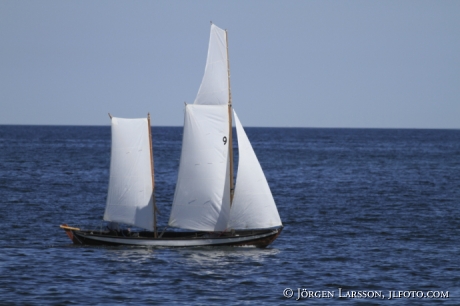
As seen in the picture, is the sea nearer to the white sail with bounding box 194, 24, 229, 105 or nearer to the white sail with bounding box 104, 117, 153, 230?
the white sail with bounding box 104, 117, 153, 230

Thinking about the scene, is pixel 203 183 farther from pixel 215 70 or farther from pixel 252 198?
pixel 215 70

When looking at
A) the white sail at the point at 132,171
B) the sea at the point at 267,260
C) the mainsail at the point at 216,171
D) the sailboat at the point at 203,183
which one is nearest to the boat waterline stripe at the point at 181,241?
the sailboat at the point at 203,183

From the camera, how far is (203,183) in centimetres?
4144

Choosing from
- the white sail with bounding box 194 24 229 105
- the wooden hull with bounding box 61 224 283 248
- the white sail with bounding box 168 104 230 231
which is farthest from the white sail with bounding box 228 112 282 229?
the white sail with bounding box 194 24 229 105

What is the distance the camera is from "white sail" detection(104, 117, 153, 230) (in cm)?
4147

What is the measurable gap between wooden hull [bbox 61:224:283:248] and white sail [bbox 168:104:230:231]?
0.82 m

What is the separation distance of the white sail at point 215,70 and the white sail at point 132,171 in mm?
3535

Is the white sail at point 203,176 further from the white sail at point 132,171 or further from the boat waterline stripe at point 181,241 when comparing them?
the white sail at point 132,171

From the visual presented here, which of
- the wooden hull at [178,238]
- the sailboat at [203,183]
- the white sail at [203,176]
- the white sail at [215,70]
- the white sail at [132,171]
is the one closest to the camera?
the white sail at [215,70]

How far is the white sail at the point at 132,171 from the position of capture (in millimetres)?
41469

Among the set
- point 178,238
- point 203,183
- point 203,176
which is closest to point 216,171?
point 203,176

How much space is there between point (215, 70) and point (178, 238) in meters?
8.61

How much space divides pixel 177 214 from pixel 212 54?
8.33m

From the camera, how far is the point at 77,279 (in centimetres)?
3444
